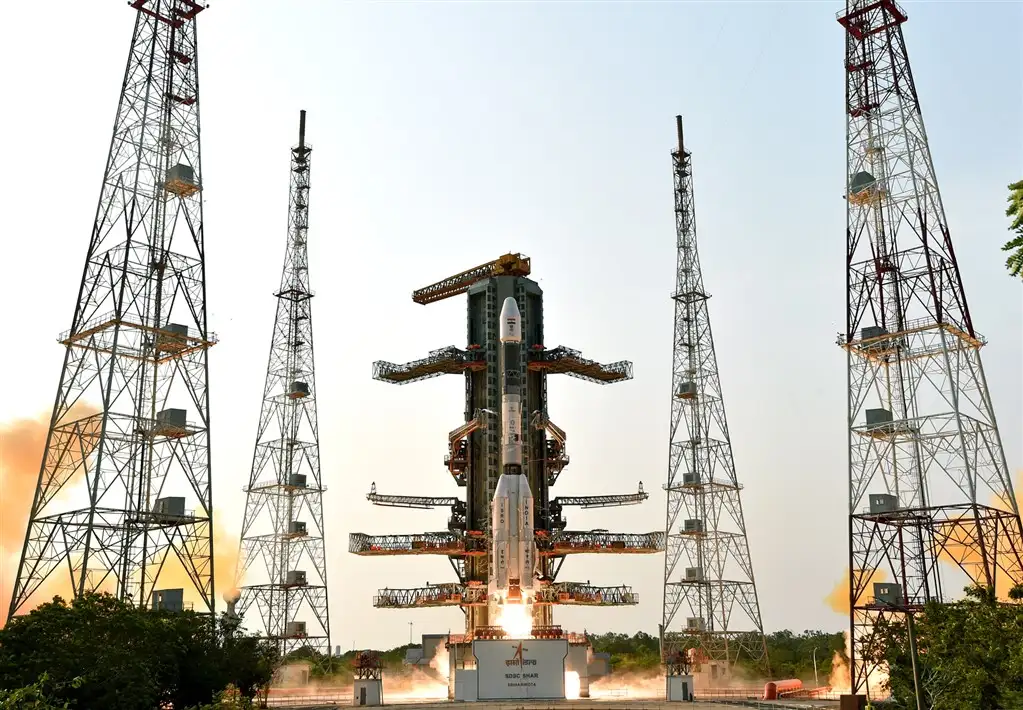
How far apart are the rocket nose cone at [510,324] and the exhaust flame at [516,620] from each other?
19.7 metres

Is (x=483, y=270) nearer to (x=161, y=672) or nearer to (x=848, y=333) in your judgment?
(x=848, y=333)

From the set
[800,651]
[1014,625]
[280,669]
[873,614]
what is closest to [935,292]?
[873,614]

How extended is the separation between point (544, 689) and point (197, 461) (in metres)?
24.3

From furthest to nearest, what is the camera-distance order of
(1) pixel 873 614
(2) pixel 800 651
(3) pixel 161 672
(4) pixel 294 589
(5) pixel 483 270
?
(2) pixel 800 651 < (5) pixel 483 270 < (4) pixel 294 589 < (1) pixel 873 614 < (3) pixel 161 672

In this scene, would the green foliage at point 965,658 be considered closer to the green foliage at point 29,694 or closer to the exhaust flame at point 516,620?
the exhaust flame at point 516,620

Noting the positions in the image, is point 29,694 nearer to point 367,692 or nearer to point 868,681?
point 367,692

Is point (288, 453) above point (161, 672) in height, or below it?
above

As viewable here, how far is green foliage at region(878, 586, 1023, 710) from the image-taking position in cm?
3906

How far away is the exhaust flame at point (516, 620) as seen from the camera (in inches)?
2697

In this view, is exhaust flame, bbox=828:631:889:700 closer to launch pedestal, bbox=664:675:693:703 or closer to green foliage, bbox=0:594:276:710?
launch pedestal, bbox=664:675:693:703

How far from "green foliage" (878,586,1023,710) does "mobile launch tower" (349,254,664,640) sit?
111ft

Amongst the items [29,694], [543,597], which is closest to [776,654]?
[543,597]

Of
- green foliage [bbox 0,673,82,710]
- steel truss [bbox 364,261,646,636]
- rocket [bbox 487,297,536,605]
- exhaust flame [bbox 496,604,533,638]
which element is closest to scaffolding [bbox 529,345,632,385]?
steel truss [bbox 364,261,646,636]

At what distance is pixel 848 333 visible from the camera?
64062mm
